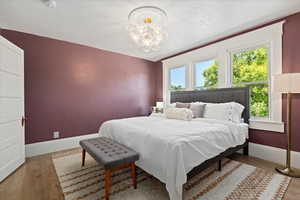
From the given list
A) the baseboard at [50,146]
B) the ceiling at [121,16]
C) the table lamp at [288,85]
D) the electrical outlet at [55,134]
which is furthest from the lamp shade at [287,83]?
the electrical outlet at [55,134]

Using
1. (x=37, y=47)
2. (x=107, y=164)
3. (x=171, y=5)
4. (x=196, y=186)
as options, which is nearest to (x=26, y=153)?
(x=37, y=47)

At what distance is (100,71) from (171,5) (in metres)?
2.51

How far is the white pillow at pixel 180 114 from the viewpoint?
275cm

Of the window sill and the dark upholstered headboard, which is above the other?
the dark upholstered headboard

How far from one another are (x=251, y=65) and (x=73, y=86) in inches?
157

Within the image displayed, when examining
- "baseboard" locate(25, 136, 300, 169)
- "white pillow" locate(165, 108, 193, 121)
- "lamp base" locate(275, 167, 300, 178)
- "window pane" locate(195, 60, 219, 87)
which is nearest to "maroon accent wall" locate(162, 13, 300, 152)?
"baseboard" locate(25, 136, 300, 169)

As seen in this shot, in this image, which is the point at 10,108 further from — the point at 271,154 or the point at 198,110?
the point at 271,154

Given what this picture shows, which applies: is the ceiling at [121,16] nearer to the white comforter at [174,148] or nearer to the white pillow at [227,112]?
the white pillow at [227,112]

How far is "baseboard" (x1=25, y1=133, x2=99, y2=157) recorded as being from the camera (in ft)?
9.34

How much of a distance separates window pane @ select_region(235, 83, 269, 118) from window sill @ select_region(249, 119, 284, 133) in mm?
207

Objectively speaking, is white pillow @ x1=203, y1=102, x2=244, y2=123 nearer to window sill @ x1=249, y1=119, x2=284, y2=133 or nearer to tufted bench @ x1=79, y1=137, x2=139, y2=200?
window sill @ x1=249, y1=119, x2=284, y2=133

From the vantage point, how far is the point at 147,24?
2.22m

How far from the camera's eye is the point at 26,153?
110 inches

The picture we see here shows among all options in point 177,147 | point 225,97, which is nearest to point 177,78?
point 225,97
